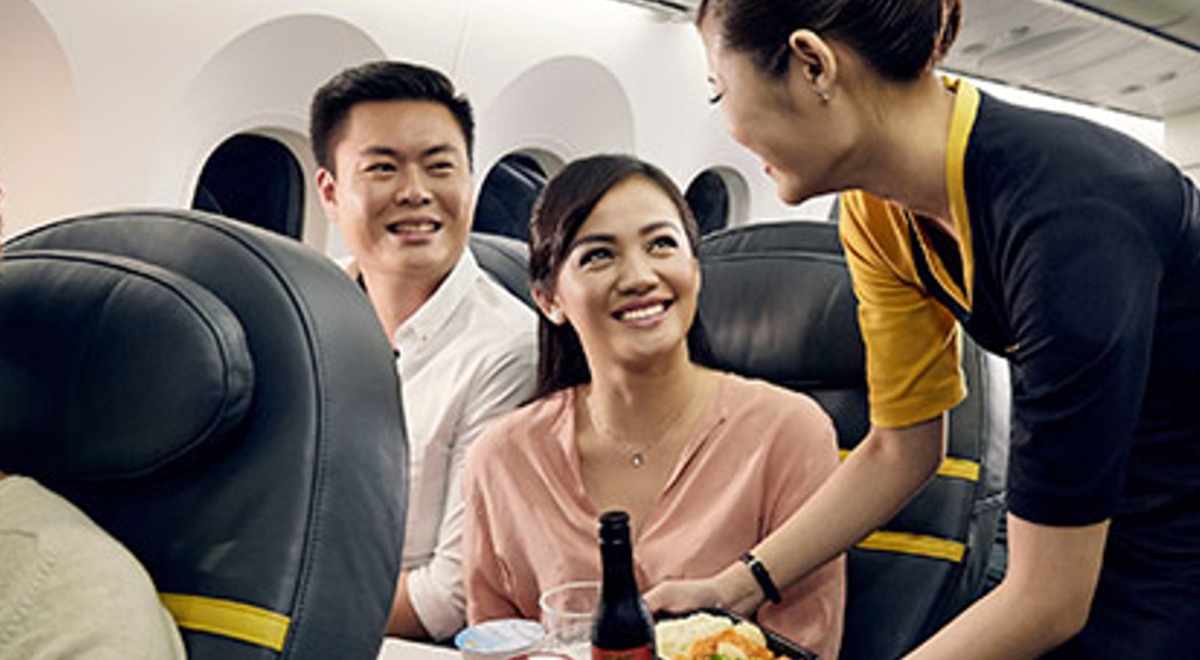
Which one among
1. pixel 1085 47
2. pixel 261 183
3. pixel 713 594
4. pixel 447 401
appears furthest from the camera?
pixel 1085 47

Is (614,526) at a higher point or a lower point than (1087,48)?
lower

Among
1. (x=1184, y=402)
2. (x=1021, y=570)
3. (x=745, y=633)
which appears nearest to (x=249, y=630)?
(x=745, y=633)

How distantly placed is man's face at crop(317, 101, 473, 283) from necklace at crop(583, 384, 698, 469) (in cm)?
59

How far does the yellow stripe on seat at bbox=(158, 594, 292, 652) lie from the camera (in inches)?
39.4

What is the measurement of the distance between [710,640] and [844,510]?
1.35 ft

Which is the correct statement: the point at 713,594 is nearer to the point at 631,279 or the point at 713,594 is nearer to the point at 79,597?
the point at 631,279

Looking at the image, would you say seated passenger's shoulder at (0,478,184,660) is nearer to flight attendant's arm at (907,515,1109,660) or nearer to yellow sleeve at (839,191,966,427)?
flight attendant's arm at (907,515,1109,660)

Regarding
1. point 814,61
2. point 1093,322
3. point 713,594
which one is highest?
point 814,61

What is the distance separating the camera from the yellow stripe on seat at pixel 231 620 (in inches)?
39.4

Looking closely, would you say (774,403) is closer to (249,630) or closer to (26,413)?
(249,630)

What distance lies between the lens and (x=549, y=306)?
1.87 metres

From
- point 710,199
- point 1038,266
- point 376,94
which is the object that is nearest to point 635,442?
point 1038,266

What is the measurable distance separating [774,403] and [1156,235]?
0.69 meters

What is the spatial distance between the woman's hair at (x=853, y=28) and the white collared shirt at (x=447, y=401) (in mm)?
959
